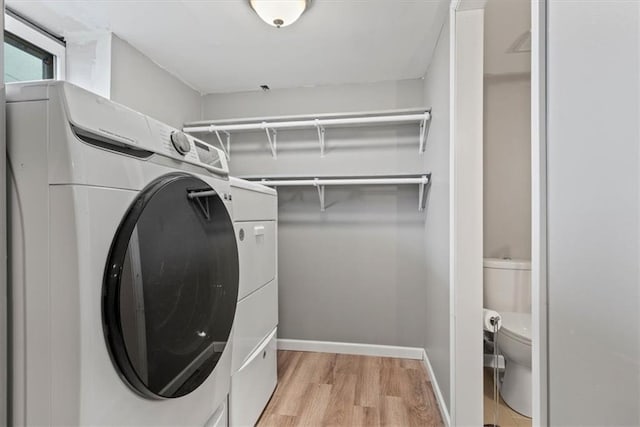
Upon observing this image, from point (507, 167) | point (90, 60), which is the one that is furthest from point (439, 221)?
point (90, 60)

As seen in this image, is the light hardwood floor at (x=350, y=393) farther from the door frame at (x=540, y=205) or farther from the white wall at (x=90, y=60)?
the white wall at (x=90, y=60)

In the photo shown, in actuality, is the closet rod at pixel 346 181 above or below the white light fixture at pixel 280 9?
below

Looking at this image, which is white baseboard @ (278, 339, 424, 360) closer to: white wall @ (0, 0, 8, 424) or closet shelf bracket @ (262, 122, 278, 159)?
closet shelf bracket @ (262, 122, 278, 159)

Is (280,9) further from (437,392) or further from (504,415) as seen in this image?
(504,415)

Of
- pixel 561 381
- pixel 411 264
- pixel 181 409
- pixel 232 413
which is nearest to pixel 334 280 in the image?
pixel 411 264

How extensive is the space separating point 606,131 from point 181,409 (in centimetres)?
116

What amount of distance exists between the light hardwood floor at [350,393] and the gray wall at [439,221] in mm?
182

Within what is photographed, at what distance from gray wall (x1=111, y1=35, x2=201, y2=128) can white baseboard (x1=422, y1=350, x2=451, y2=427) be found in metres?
2.41

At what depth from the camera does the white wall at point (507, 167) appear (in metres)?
2.05

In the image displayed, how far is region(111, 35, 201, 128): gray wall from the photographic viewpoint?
1772 millimetres

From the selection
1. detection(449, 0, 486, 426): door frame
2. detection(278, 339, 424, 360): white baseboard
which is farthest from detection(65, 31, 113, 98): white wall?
detection(278, 339, 424, 360): white baseboard

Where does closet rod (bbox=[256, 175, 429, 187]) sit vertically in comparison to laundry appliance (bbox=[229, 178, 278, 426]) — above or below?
above

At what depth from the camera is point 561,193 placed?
1.83ft

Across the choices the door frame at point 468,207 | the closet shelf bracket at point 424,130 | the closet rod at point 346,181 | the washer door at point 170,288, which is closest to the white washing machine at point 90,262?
→ the washer door at point 170,288
